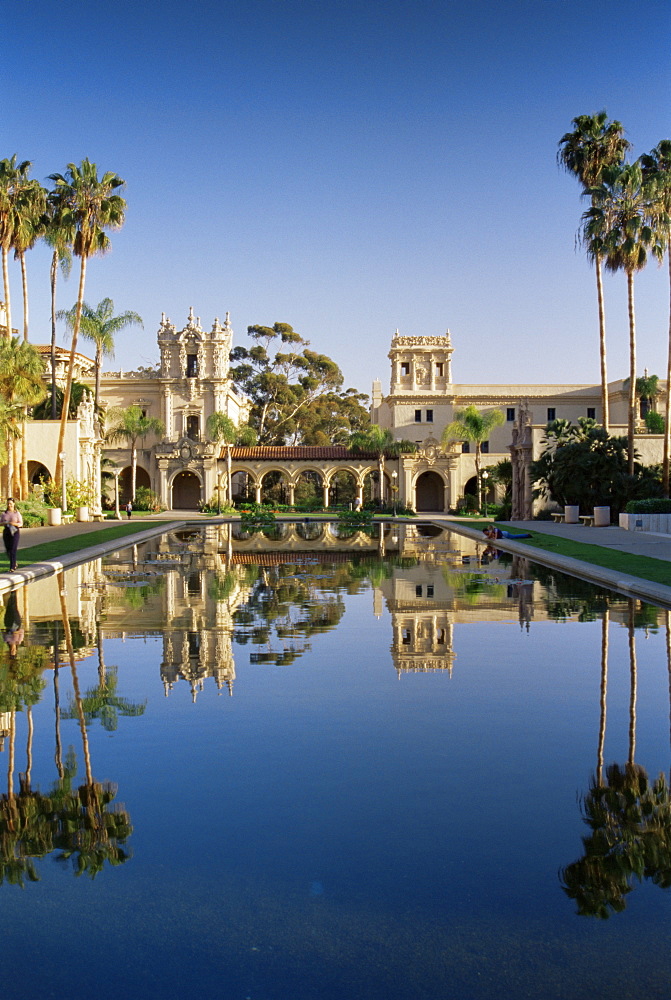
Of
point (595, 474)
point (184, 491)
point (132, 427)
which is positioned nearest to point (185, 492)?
point (184, 491)

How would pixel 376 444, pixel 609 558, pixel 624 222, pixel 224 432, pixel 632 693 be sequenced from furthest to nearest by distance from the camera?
pixel 224 432, pixel 376 444, pixel 624 222, pixel 609 558, pixel 632 693

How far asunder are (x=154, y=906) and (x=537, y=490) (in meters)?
45.0

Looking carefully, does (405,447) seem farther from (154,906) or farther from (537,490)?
(154,906)

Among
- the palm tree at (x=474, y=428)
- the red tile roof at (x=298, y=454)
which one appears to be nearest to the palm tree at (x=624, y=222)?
the palm tree at (x=474, y=428)

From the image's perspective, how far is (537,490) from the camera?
47.9m

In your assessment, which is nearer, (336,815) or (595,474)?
(336,815)

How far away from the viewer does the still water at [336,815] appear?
13.2ft

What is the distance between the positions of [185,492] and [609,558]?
51889 mm

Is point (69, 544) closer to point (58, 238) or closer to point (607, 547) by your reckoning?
point (607, 547)

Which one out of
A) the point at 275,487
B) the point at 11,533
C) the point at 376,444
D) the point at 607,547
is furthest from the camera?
the point at 275,487

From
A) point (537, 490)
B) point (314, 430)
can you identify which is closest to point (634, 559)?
point (537, 490)

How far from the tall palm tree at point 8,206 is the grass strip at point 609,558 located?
29395mm

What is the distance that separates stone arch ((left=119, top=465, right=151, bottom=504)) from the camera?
6838 cm

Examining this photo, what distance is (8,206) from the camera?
1796 inches
